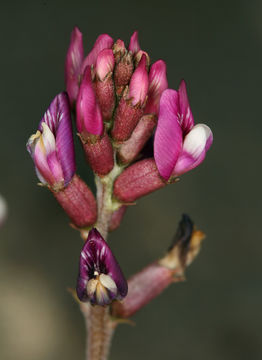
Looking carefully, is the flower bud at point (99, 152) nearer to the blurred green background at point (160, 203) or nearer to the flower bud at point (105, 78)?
the flower bud at point (105, 78)

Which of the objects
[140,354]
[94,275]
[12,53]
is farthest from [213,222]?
[94,275]

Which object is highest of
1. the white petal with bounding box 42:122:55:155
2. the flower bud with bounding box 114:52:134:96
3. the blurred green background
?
the flower bud with bounding box 114:52:134:96

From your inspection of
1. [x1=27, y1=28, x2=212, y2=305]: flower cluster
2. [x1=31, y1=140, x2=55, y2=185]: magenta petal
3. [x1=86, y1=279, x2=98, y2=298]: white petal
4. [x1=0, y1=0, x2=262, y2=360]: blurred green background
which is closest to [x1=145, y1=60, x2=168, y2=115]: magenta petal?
[x1=27, y1=28, x2=212, y2=305]: flower cluster

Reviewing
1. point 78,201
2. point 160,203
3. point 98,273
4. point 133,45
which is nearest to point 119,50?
point 133,45

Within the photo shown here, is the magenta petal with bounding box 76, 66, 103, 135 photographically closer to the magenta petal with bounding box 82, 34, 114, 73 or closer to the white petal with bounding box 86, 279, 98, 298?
the magenta petal with bounding box 82, 34, 114, 73

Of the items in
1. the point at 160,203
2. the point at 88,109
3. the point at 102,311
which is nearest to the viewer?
the point at 88,109

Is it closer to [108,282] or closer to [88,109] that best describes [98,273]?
[108,282]

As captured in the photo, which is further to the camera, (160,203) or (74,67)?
(160,203)
